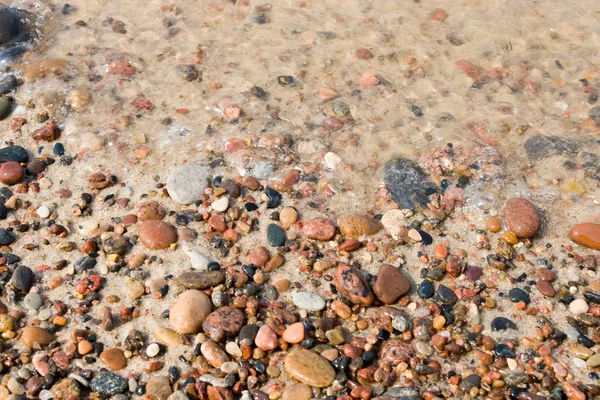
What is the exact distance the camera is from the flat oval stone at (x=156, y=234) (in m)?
4.54

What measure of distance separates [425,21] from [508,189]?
2.51m

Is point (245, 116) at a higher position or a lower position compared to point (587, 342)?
higher

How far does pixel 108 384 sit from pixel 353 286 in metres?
1.71

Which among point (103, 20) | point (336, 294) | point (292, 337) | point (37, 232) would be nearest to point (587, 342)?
point (336, 294)

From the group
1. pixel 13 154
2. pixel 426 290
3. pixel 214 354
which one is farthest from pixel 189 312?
pixel 13 154

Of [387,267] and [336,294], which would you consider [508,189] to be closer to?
[387,267]

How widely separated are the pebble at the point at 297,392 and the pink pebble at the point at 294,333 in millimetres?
315

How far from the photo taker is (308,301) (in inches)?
164

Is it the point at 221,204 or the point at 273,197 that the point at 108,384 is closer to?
the point at 221,204

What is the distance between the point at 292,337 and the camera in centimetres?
394

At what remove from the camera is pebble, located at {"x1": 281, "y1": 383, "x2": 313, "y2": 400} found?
3660mm

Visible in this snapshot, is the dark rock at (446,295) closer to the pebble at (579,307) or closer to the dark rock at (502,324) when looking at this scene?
the dark rock at (502,324)

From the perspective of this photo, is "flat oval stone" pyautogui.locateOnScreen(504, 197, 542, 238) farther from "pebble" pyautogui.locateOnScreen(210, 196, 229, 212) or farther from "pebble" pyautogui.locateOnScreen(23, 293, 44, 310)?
"pebble" pyautogui.locateOnScreen(23, 293, 44, 310)

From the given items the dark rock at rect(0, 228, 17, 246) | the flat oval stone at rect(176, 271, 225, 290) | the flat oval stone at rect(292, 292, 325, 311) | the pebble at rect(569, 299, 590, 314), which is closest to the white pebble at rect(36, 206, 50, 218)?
the dark rock at rect(0, 228, 17, 246)
